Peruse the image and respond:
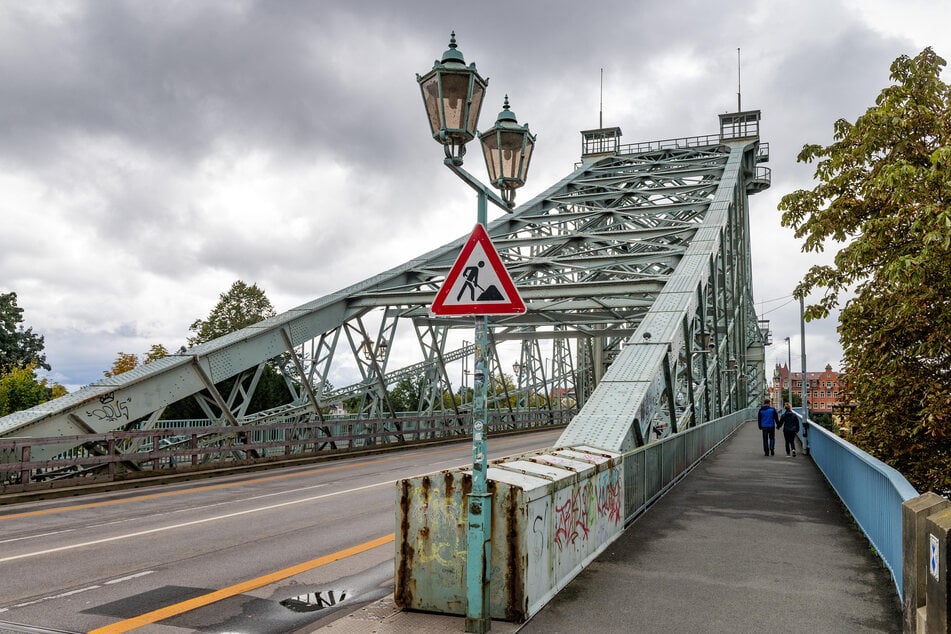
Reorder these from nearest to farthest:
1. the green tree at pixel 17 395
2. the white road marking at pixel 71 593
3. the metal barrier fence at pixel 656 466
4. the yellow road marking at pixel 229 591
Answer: the yellow road marking at pixel 229 591 → the white road marking at pixel 71 593 → the metal barrier fence at pixel 656 466 → the green tree at pixel 17 395

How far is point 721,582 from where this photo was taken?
6977 mm

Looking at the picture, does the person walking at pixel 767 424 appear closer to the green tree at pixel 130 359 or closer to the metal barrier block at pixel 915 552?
the metal barrier block at pixel 915 552

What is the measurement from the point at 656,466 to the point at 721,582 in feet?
14.3

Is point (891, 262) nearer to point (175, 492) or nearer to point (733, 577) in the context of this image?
point (733, 577)

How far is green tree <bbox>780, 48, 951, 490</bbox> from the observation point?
11109 mm

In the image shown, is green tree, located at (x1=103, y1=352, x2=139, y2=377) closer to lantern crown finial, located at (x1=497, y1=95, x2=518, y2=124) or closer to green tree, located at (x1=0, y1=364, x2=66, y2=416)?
green tree, located at (x1=0, y1=364, x2=66, y2=416)

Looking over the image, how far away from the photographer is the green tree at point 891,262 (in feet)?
36.4

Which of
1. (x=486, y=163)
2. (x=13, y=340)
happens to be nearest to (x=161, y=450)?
(x=486, y=163)

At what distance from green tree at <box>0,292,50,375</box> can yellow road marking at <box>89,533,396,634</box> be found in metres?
72.7

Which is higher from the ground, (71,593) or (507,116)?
(507,116)

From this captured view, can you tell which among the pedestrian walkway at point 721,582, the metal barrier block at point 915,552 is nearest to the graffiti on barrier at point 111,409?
the pedestrian walkway at point 721,582

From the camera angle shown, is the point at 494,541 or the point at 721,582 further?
the point at 721,582

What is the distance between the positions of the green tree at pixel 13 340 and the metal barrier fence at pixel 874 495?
74.5m

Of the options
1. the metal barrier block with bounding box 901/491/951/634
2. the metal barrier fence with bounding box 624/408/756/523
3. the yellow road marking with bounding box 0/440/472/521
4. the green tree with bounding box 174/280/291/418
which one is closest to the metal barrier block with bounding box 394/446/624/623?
the metal barrier block with bounding box 901/491/951/634
